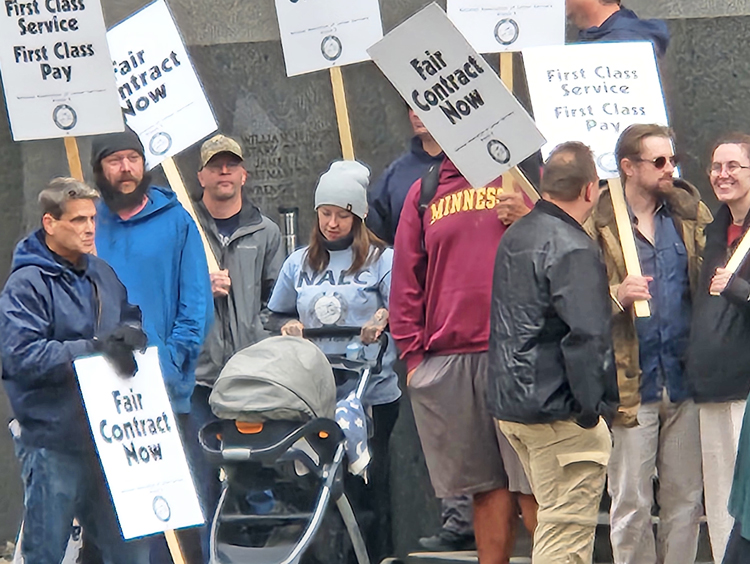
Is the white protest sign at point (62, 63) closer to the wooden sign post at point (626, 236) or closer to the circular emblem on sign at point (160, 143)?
the circular emblem on sign at point (160, 143)

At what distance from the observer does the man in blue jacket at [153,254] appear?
6.18 metres

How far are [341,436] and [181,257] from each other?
1.13 metres

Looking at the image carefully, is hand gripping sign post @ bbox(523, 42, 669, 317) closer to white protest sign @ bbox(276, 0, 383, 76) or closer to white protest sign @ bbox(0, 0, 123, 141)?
white protest sign @ bbox(276, 0, 383, 76)

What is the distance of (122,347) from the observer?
5.43 meters

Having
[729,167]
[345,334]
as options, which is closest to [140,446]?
[345,334]

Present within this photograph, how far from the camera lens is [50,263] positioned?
550cm

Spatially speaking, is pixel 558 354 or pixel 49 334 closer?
pixel 558 354

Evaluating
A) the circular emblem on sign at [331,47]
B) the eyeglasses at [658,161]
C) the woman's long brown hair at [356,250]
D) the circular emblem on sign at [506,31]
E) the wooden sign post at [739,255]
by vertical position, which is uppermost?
the circular emblem on sign at [331,47]

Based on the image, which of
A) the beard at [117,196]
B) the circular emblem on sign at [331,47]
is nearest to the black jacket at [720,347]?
the circular emblem on sign at [331,47]

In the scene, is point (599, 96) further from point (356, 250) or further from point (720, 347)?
point (356, 250)

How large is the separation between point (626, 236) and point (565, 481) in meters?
1.03

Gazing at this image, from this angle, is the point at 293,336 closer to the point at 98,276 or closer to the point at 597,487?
the point at 98,276

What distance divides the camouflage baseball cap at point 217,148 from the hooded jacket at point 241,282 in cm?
22

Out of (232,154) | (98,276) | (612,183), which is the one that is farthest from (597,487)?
(232,154)
